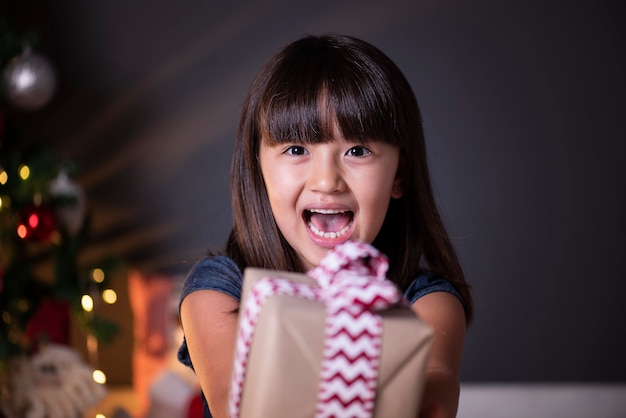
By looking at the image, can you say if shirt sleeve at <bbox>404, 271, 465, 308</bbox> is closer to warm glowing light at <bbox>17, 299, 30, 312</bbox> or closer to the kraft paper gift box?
the kraft paper gift box

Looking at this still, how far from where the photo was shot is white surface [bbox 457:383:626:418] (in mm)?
3309

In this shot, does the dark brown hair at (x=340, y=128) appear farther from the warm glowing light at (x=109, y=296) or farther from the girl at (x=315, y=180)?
the warm glowing light at (x=109, y=296)

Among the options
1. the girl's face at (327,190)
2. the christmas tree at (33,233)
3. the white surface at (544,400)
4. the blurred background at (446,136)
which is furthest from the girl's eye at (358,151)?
the white surface at (544,400)

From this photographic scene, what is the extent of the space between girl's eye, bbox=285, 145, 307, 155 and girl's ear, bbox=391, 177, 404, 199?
0.66 feet

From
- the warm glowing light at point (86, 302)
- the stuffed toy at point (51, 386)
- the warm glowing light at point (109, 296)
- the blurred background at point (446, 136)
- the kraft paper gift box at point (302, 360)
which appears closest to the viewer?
the kraft paper gift box at point (302, 360)

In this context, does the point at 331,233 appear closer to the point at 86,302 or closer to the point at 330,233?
the point at 330,233

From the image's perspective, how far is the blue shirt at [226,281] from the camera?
1.09 meters

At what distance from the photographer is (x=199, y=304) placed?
106 centimetres

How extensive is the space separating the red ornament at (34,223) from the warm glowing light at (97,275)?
280 mm

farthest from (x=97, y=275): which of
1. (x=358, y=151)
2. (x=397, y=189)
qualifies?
(x=358, y=151)

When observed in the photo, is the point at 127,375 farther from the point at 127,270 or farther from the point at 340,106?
the point at 340,106

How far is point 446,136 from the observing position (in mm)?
3354

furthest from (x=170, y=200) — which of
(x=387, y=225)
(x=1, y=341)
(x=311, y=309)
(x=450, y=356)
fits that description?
(x=311, y=309)

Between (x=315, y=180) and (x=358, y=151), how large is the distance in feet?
0.25
